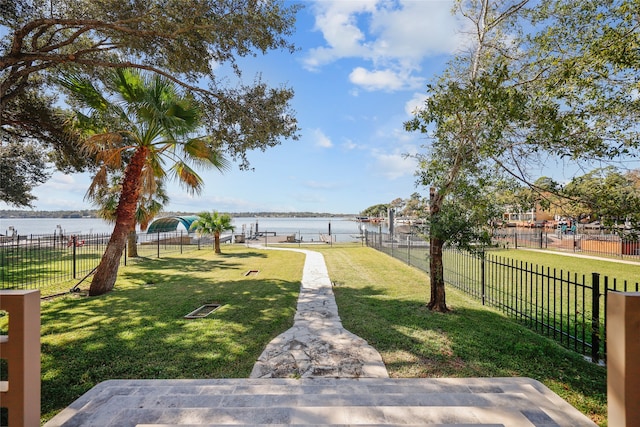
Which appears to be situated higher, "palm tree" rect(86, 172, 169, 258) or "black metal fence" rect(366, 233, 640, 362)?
"palm tree" rect(86, 172, 169, 258)

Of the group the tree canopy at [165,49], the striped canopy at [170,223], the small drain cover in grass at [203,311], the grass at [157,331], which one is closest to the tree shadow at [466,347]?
the grass at [157,331]

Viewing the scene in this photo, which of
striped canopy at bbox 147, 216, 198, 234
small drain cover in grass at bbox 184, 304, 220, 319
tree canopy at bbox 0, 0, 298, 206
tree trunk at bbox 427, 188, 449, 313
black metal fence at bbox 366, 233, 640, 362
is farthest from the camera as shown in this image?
striped canopy at bbox 147, 216, 198, 234

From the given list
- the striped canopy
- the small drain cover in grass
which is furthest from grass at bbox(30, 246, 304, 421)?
the striped canopy

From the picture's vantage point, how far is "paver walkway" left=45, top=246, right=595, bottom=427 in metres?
2.53

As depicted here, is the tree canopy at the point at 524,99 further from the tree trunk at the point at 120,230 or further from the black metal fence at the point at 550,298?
the tree trunk at the point at 120,230

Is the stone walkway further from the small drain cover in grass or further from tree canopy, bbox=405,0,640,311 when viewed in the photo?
tree canopy, bbox=405,0,640,311

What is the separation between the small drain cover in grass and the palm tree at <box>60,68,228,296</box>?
137 inches

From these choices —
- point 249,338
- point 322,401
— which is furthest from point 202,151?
point 322,401

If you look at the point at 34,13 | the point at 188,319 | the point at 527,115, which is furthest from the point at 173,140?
the point at 527,115

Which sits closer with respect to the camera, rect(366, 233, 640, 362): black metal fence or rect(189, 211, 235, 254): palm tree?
rect(366, 233, 640, 362): black metal fence

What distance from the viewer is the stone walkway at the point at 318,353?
362 centimetres

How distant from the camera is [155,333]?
4980 mm

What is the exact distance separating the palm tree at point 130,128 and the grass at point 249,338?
2081mm

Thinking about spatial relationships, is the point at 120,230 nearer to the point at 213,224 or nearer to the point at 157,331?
the point at 157,331
